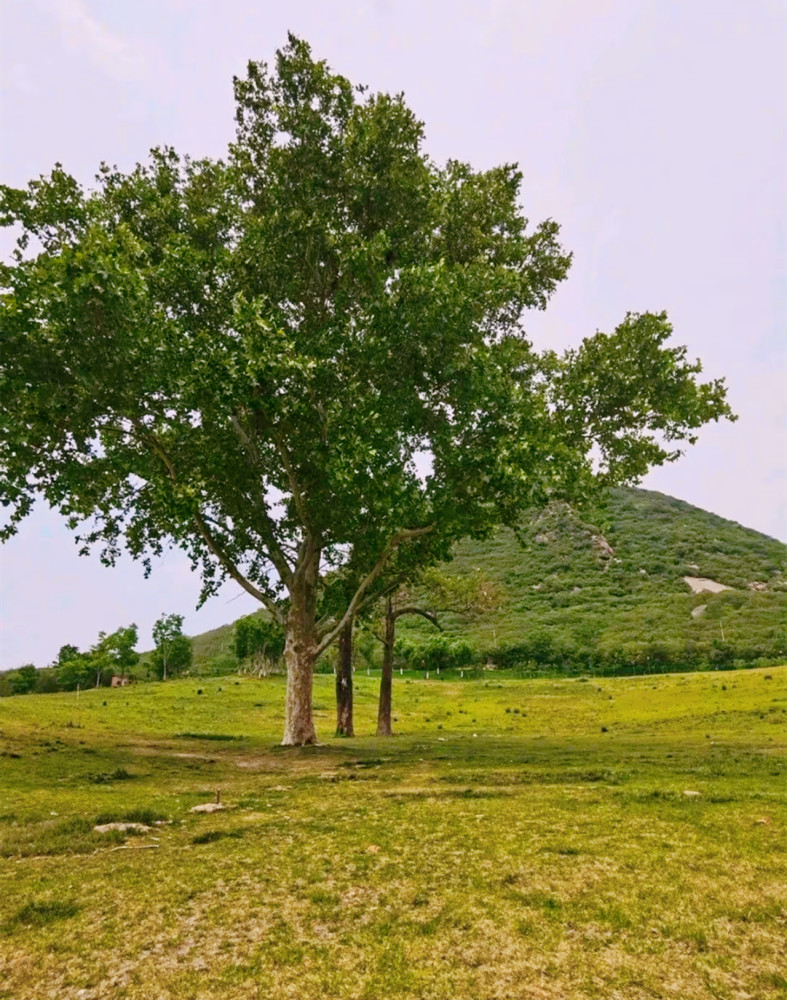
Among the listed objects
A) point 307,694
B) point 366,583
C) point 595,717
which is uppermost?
point 366,583

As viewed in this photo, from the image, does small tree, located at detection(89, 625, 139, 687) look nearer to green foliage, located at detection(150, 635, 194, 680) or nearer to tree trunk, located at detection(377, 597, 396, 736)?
green foliage, located at detection(150, 635, 194, 680)

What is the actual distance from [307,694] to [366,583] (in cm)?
520

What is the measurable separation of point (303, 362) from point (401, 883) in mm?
14934

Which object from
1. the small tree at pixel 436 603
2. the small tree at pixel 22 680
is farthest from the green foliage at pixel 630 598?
the small tree at pixel 22 680

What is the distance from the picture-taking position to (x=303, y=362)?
1894cm

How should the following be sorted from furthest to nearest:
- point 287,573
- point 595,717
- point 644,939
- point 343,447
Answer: point 595,717 → point 287,573 → point 343,447 → point 644,939

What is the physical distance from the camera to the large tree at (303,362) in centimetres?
1895

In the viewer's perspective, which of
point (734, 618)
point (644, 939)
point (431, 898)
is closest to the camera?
point (644, 939)

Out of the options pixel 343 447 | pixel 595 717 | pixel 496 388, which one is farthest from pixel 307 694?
pixel 595 717

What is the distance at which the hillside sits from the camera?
298 ft

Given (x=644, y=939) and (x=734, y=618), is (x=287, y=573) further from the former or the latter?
(x=734, y=618)

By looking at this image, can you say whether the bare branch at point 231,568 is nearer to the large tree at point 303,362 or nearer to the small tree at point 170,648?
the large tree at point 303,362

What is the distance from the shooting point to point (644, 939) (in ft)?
18.0

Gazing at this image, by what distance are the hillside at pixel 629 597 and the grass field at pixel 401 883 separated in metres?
42.1
